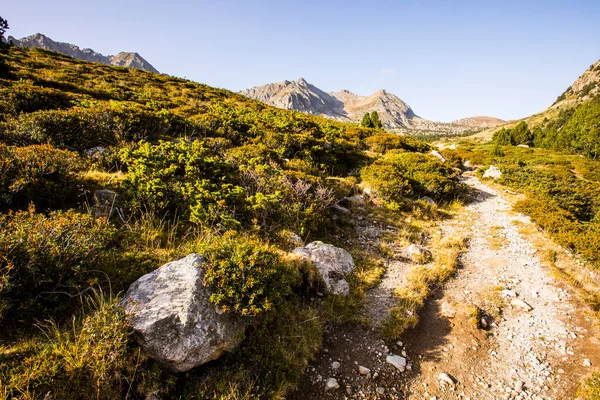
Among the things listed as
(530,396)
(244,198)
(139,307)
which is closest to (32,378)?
(139,307)

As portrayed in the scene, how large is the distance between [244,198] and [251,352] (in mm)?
3916

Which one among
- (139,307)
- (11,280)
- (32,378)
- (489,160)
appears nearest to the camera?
(32,378)

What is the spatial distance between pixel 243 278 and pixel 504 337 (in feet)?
18.8

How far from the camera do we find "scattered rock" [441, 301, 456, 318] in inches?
239

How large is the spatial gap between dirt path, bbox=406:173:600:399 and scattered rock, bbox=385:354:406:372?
0.26 metres

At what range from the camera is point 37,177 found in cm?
520

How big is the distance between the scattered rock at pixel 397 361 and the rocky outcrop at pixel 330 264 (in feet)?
4.98

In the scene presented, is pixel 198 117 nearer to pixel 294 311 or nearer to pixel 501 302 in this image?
pixel 294 311

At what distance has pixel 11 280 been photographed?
329 cm

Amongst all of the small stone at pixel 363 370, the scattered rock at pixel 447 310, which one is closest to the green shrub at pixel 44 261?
the small stone at pixel 363 370

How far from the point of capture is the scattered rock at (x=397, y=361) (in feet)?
15.6

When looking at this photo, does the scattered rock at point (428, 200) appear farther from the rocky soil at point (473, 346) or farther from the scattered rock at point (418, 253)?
the rocky soil at point (473, 346)

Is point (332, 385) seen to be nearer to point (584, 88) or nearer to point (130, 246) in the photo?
point (130, 246)

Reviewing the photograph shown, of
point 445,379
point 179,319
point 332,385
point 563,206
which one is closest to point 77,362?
point 179,319
